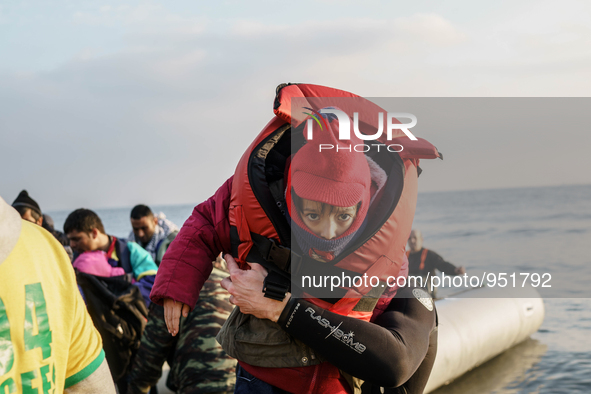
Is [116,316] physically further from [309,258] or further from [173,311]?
[309,258]

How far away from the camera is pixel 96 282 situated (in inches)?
137

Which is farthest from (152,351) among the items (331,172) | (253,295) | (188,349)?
(331,172)

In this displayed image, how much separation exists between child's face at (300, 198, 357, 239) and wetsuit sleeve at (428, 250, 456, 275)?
483 centimetres

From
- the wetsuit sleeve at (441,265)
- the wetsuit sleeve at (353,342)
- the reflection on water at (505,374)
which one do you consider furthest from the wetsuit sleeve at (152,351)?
the wetsuit sleeve at (441,265)

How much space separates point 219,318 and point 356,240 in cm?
157

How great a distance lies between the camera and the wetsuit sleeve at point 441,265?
19.7 feet

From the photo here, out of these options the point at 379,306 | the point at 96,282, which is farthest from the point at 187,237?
the point at 96,282

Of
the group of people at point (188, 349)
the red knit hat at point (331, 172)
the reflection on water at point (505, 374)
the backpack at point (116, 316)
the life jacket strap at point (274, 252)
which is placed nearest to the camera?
the red knit hat at point (331, 172)

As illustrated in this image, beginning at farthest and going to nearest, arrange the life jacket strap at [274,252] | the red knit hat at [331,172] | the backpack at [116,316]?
the backpack at [116,316]
the life jacket strap at [274,252]
the red knit hat at [331,172]

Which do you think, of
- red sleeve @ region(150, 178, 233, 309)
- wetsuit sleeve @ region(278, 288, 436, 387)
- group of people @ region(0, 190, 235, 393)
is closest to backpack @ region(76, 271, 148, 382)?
group of people @ region(0, 190, 235, 393)

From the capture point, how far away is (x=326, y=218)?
4.88ft

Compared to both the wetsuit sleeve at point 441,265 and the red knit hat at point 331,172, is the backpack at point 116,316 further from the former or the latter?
the wetsuit sleeve at point 441,265

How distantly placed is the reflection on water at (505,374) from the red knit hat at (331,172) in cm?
403

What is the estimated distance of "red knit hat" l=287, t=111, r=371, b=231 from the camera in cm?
144
